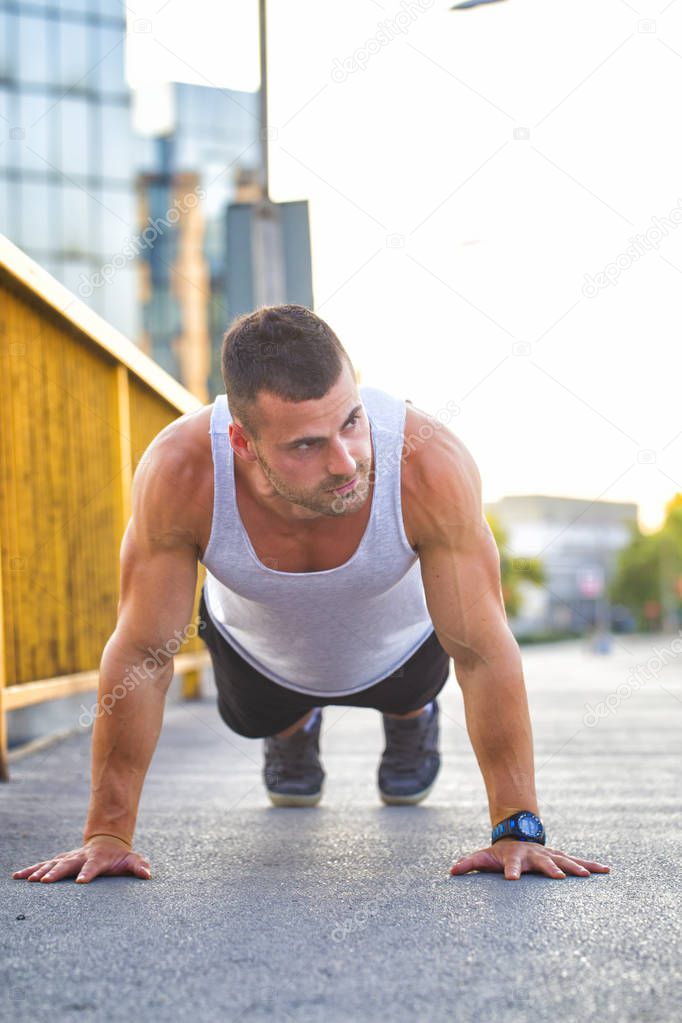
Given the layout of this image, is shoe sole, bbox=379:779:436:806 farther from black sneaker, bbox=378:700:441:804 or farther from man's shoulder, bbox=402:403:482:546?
man's shoulder, bbox=402:403:482:546

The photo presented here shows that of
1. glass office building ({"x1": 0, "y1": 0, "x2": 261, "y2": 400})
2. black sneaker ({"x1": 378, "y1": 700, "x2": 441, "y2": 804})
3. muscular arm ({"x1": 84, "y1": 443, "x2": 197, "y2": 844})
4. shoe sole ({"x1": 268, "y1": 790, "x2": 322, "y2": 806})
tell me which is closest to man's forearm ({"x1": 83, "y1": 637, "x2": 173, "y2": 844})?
muscular arm ({"x1": 84, "y1": 443, "x2": 197, "y2": 844})

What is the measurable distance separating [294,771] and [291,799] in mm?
84

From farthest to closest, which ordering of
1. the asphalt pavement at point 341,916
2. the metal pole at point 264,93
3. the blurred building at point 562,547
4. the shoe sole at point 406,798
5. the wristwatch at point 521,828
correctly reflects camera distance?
the blurred building at point 562,547 < the metal pole at point 264,93 < the shoe sole at point 406,798 < the wristwatch at point 521,828 < the asphalt pavement at point 341,916

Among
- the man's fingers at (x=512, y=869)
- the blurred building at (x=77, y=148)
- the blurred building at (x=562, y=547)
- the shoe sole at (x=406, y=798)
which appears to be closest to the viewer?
the man's fingers at (x=512, y=869)

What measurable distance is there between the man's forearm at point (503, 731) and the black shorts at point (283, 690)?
2.55ft

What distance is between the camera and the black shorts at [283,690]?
3607mm

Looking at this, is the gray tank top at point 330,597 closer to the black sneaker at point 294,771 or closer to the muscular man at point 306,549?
the muscular man at point 306,549

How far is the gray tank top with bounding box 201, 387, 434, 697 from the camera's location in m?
2.96

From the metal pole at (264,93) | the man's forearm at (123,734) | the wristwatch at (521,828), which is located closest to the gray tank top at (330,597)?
the man's forearm at (123,734)

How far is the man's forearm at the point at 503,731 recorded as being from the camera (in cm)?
273

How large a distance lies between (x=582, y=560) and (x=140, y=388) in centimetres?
8835

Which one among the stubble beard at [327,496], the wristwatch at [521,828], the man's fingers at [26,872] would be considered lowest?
the man's fingers at [26,872]

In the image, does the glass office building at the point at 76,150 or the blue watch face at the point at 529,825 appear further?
the glass office building at the point at 76,150

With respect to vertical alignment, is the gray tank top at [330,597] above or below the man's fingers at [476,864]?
above
